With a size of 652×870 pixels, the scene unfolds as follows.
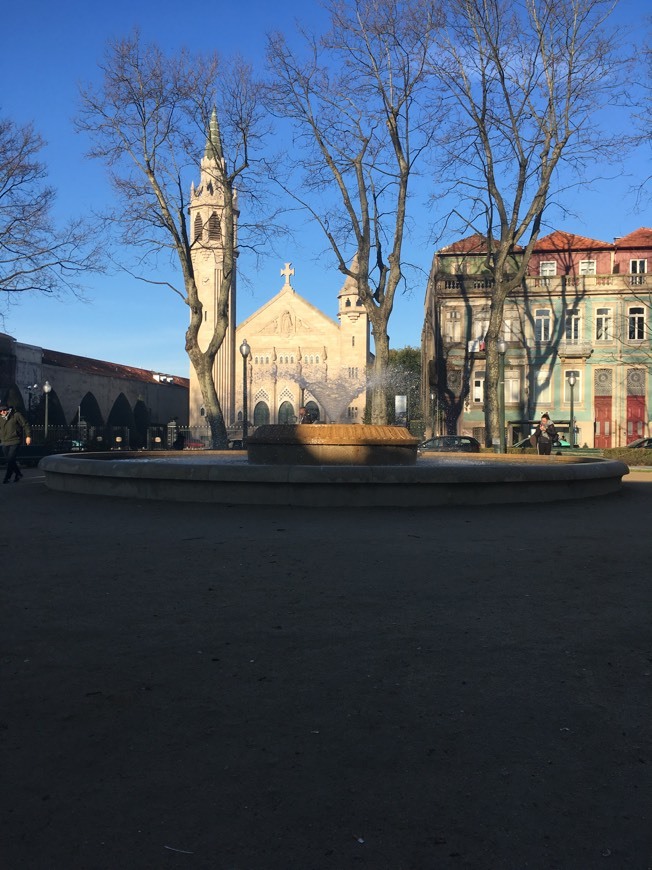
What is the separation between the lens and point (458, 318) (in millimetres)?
43375

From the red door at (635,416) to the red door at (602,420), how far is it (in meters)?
1.04

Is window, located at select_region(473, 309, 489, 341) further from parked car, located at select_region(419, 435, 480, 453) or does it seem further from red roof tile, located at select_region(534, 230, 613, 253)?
parked car, located at select_region(419, 435, 480, 453)

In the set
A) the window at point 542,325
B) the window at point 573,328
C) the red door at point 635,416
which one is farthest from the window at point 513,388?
the red door at point 635,416

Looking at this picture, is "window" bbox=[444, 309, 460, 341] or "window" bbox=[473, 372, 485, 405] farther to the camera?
"window" bbox=[444, 309, 460, 341]

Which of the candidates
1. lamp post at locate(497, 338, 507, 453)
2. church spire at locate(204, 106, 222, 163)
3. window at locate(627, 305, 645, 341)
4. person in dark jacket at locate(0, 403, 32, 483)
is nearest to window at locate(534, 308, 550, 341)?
window at locate(627, 305, 645, 341)

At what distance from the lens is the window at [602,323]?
41.3 metres

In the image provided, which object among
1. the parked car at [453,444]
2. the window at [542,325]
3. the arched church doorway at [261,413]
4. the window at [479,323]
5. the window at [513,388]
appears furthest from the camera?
the arched church doorway at [261,413]

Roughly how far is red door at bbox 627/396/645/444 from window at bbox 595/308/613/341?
3563mm

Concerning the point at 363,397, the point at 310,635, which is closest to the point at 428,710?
the point at 310,635

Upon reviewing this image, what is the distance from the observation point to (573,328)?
42000mm

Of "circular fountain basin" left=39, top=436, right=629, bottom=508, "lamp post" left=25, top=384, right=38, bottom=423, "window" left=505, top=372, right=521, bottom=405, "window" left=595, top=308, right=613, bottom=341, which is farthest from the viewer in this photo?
"lamp post" left=25, top=384, right=38, bottom=423

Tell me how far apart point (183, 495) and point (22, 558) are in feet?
13.3

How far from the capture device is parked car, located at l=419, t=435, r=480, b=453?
26869mm

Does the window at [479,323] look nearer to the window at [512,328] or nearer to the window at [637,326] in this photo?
the window at [512,328]
